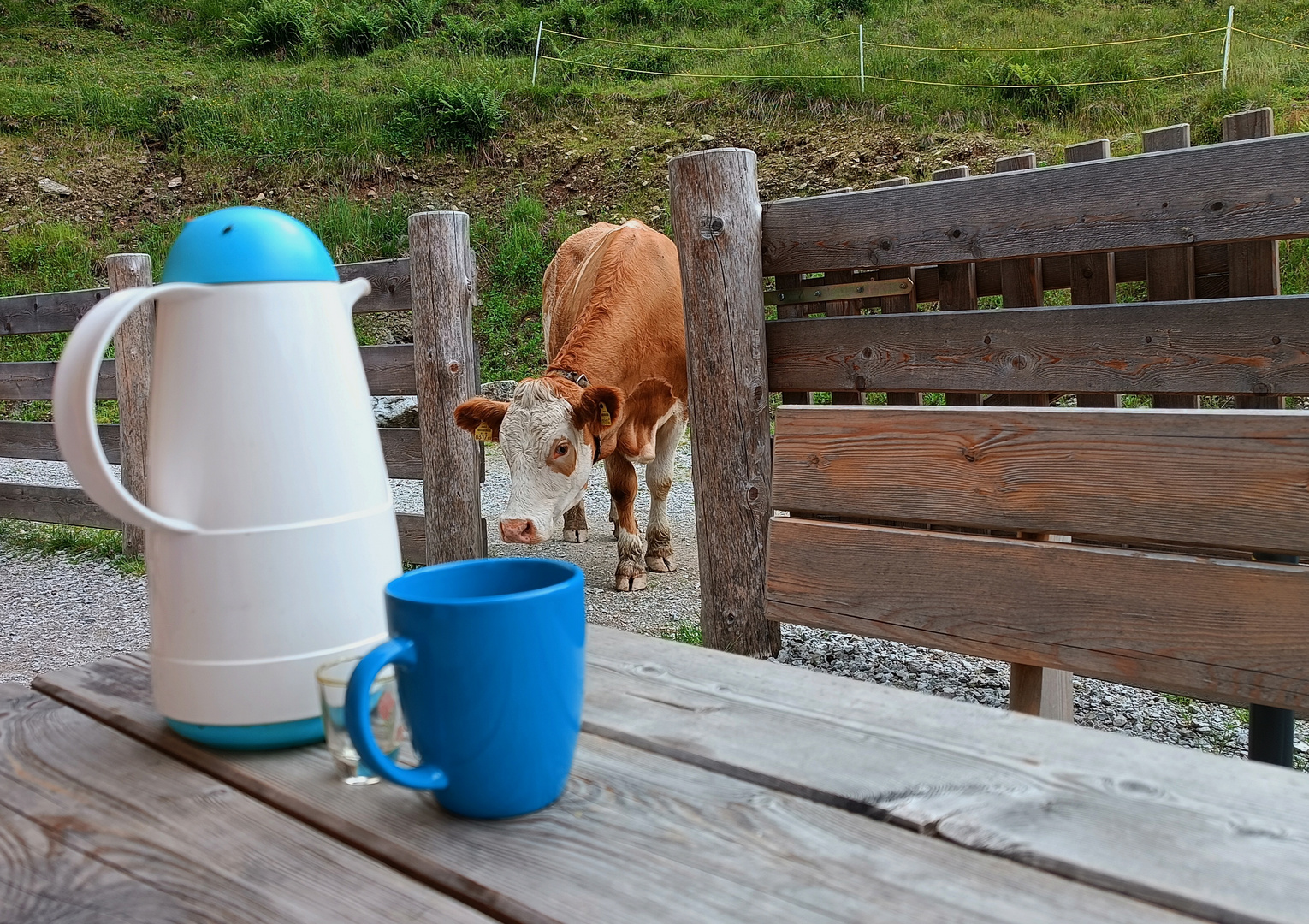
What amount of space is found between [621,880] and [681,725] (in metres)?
0.26

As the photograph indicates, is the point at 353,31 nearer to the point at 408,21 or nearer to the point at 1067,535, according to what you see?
the point at 408,21

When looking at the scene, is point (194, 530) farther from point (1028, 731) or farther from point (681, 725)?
point (1028, 731)

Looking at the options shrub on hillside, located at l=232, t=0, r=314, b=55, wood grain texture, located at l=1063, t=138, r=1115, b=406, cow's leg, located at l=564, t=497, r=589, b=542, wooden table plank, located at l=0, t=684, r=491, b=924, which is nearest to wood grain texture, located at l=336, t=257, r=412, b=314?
cow's leg, located at l=564, t=497, r=589, b=542

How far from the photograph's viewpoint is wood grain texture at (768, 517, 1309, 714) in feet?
4.33

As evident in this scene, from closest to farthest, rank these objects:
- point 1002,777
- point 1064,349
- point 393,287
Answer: point 1002,777
point 1064,349
point 393,287

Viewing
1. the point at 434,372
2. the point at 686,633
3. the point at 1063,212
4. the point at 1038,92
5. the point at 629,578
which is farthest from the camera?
the point at 1038,92

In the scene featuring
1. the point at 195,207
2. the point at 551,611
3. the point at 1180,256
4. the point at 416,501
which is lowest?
the point at 416,501

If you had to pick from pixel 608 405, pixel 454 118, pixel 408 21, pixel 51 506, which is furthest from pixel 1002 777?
pixel 408 21

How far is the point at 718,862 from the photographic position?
24.9 inches

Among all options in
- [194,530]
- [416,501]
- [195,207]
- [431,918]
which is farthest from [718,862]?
[195,207]

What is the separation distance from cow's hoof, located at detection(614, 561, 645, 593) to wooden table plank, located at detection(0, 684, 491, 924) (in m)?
3.88

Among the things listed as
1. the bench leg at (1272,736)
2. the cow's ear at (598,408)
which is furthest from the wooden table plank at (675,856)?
the cow's ear at (598,408)

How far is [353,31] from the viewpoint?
19.0 m

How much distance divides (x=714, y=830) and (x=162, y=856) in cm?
39
